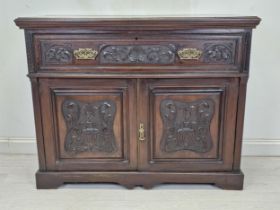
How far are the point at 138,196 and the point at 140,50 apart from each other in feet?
2.37

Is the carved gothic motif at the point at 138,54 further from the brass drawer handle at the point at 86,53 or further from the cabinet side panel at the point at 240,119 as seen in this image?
the cabinet side panel at the point at 240,119

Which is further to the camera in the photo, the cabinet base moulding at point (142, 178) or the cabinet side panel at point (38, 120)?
the cabinet base moulding at point (142, 178)

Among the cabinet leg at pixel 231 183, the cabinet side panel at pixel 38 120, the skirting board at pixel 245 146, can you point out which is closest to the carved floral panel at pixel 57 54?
the cabinet side panel at pixel 38 120

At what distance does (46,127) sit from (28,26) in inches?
19.3

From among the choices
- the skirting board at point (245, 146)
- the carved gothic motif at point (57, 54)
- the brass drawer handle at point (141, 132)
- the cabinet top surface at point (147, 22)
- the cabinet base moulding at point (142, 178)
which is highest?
the cabinet top surface at point (147, 22)

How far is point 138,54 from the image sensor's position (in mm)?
1654

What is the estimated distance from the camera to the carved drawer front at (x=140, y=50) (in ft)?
5.37

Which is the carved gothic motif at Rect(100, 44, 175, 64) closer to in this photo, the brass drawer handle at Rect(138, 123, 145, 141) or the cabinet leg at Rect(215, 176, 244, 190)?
the brass drawer handle at Rect(138, 123, 145, 141)

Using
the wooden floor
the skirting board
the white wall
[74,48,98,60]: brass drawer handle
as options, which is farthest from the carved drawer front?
the skirting board

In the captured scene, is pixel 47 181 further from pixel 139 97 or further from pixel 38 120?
pixel 139 97

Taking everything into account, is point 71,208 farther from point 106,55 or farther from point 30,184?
point 106,55

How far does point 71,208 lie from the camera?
1.71 metres

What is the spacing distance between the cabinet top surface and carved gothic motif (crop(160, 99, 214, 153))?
36 centimetres
